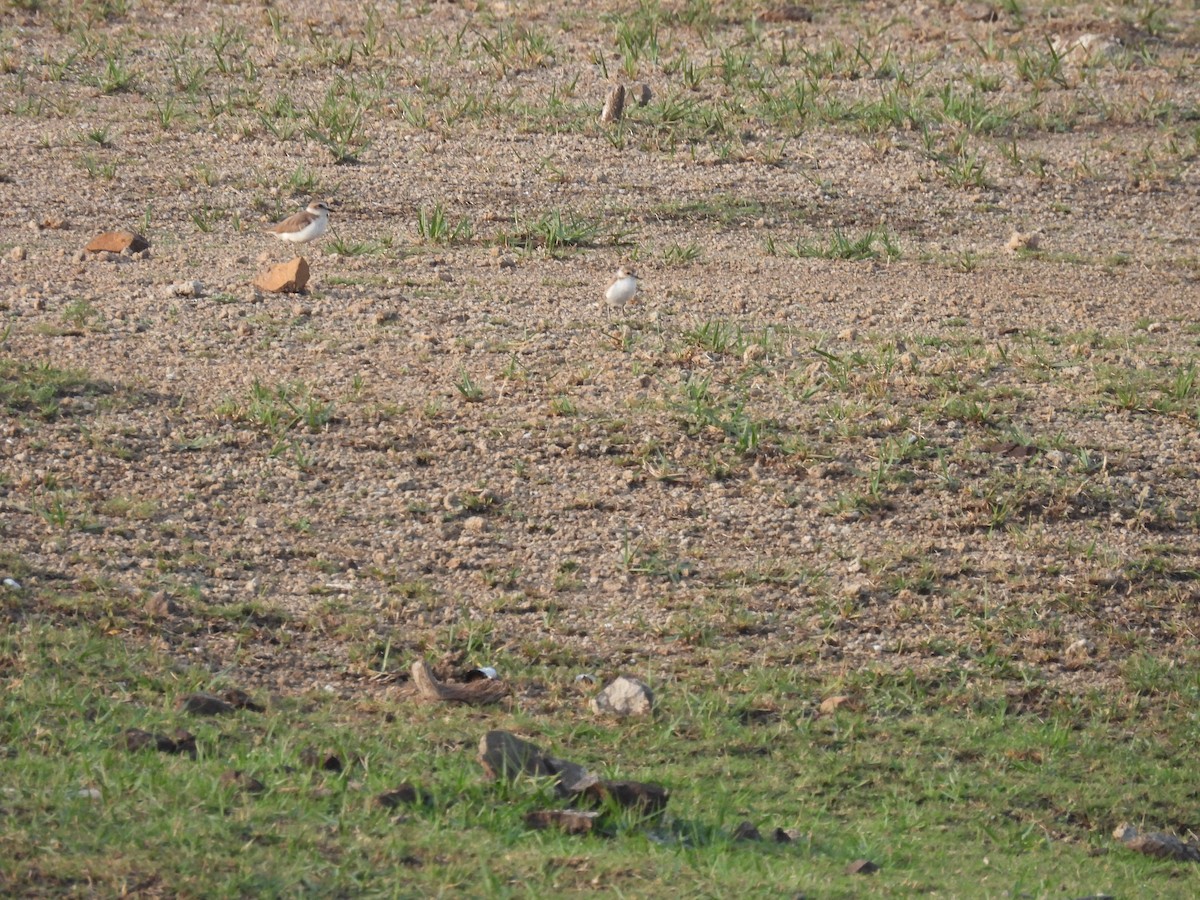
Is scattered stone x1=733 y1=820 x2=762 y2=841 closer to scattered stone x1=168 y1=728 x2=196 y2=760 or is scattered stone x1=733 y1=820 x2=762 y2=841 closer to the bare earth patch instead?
the bare earth patch

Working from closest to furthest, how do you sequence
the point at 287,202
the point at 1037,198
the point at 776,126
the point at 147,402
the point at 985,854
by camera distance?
the point at 985,854 → the point at 147,402 → the point at 287,202 → the point at 1037,198 → the point at 776,126

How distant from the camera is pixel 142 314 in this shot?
7.17 metres

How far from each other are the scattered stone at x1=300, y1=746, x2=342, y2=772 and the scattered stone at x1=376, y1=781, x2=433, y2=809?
24cm

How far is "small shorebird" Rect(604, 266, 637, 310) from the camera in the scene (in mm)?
7367

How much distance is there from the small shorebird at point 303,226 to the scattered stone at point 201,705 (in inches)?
154

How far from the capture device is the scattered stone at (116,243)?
26.0ft

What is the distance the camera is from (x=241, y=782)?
12.8ft

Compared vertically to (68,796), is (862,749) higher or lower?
lower

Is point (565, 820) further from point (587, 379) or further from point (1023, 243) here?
point (1023, 243)

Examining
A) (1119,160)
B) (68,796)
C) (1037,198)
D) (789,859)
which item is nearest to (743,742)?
(789,859)

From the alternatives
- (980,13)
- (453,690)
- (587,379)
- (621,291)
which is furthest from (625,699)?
(980,13)

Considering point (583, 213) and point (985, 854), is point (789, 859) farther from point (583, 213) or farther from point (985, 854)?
point (583, 213)

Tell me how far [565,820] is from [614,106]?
6783 millimetres

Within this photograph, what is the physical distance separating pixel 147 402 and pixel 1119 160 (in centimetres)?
627
